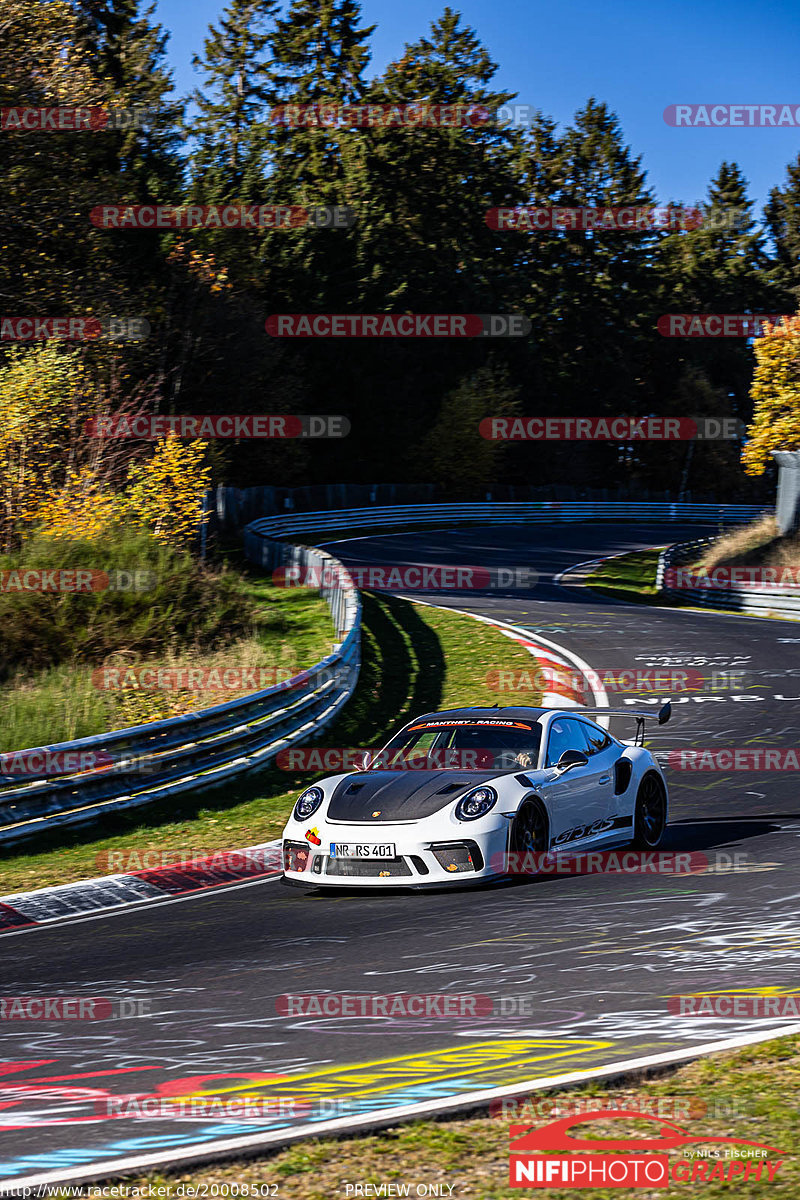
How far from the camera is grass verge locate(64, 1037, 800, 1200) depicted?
13.1 ft

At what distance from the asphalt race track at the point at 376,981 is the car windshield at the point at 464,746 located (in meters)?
1.00

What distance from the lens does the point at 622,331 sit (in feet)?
272

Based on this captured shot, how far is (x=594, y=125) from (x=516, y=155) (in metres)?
7.17

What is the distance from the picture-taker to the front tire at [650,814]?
11.0 m

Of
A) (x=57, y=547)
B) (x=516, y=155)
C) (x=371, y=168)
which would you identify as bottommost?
(x=57, y=547)

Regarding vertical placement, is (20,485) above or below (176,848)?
above

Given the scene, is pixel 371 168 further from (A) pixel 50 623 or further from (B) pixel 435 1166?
(B) pixel 435 1166

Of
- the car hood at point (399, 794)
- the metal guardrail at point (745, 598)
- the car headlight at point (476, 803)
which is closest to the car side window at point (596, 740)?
the car hood at point (399, 794)

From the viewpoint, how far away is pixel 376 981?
22.7ft

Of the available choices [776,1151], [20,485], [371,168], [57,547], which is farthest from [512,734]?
[371,168]

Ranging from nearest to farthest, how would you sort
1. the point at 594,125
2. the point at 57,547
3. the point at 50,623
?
1. the point at 50,623
2. the point at 57,547
3. the point at 594,125
